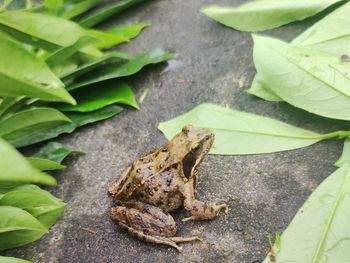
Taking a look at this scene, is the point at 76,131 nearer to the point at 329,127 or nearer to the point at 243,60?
the point at 243,60

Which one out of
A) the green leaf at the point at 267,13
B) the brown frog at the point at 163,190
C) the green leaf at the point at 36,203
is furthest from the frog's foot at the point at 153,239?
the green leaf at the point at 267,13

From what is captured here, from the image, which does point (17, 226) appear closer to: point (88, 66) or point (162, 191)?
point (162, 191)

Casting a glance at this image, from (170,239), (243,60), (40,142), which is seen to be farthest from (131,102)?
(170,239)

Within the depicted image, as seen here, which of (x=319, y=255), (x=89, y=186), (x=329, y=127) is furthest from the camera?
(x=89, y=186)

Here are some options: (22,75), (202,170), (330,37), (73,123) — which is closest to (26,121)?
(73,123)

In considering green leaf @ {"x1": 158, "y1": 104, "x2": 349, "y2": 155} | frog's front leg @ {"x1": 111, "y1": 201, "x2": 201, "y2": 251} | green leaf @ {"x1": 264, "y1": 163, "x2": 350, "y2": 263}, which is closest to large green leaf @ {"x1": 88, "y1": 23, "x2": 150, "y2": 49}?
green leaf @ {"x1": 158, "y1": 104, "x2": 349, "y2": 155}

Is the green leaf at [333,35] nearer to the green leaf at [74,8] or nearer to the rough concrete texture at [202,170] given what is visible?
the rough concrete texture at [202,170]

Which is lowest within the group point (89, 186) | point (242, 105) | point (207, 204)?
point (89, 186)

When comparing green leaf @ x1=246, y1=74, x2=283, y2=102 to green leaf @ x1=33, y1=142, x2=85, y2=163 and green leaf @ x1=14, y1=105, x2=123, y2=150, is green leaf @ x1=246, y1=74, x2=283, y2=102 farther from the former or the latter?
green leaf @ x1=33, y1=142, x2=85, y2=163
